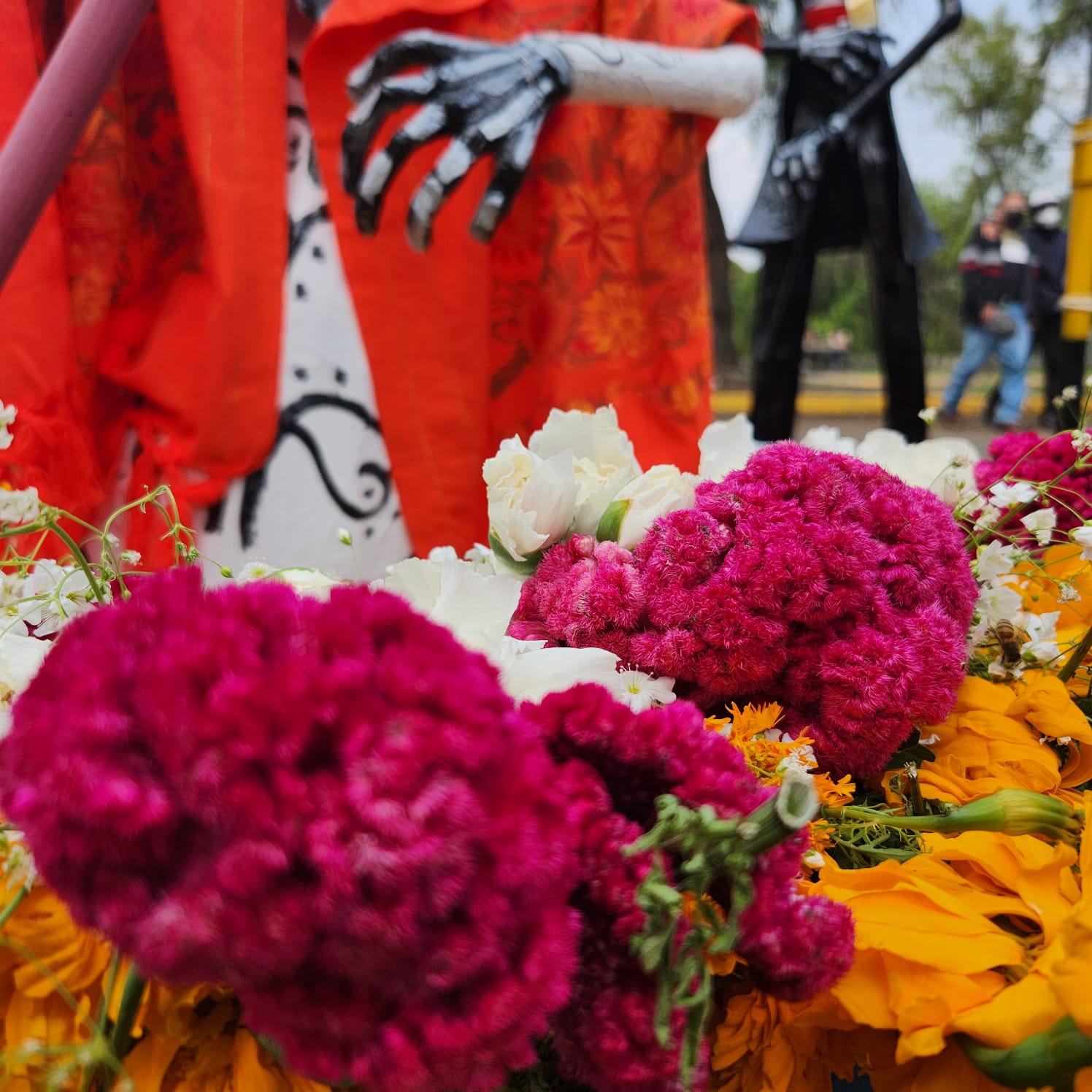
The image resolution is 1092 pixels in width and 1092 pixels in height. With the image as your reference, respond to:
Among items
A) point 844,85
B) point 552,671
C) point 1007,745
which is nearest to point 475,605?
point 552,671

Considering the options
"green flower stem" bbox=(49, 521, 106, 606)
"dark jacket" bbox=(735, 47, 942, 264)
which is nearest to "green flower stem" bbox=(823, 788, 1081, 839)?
"green flower stem" bbox=(49, 521, 106, 606)

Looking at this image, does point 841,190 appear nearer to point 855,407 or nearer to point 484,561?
point 484,561

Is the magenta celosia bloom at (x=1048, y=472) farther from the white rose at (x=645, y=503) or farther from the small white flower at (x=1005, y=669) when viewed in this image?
the white rose at (x=645, y=503)

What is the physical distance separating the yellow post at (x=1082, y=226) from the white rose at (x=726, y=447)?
90 cm

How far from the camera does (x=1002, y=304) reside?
19.5 ft

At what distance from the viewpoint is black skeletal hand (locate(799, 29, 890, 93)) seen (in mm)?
1932

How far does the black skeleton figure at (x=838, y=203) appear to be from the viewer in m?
1.87

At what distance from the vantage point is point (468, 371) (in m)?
1.02

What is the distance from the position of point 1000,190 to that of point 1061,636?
1363cm

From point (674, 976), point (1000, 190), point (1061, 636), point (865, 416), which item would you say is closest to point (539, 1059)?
point (674, 976)

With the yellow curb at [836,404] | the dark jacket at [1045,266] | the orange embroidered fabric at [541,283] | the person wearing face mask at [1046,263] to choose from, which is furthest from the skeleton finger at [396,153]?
the yellow curb at [836,404]

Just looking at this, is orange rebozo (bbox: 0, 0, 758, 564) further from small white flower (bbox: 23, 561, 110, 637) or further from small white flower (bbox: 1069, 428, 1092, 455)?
small white flower (bbox: 1069, 428, 1092, 455)

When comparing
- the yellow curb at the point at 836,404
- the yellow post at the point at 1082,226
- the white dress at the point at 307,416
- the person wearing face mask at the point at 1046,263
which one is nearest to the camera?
the white dress at the point at 307,416

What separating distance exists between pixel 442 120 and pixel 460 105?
0.03m
